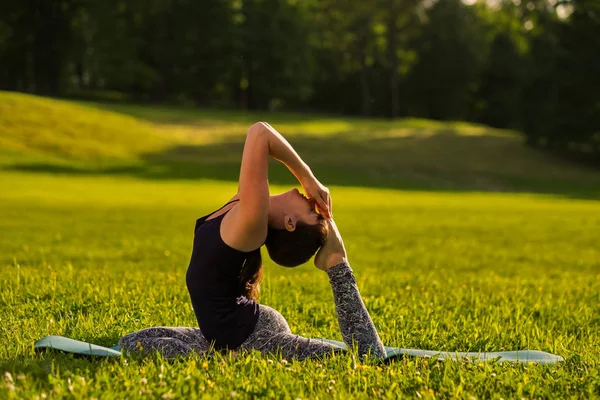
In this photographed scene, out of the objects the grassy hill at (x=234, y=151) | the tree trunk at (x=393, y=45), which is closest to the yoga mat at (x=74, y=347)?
the grassy hill at (x=234, y=151)

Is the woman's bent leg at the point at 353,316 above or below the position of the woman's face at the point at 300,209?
below

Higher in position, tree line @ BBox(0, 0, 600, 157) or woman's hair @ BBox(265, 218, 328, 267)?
tree line @ BBox(0, 0, 600, 157)

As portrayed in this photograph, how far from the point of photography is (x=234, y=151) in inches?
1959

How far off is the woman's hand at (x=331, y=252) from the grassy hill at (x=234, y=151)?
3401cm

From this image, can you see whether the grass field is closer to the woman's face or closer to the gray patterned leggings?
the gray patterned leggings

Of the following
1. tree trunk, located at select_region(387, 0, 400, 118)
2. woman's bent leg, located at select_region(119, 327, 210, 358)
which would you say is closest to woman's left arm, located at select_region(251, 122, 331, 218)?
woman's bent leg, located at select_region(119, 327, 210, 358)

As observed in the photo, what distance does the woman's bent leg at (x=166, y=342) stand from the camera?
512 cm

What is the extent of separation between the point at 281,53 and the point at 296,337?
255ft

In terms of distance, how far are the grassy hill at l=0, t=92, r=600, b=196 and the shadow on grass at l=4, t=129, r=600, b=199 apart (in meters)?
0.06

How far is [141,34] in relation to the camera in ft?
263

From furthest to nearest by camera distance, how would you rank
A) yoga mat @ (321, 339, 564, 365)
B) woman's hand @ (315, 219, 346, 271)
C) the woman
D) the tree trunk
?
the tree trunk, yoga mat @ (321, 339, 564, 365), woman's hand @ (315, 219, 346, 271), the woman

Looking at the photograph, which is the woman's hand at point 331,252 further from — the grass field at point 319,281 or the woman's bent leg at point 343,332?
the grass field at point 319,281

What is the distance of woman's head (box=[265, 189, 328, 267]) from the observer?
15.8ft

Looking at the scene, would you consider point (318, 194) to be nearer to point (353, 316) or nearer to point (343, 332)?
point (353, 316)
